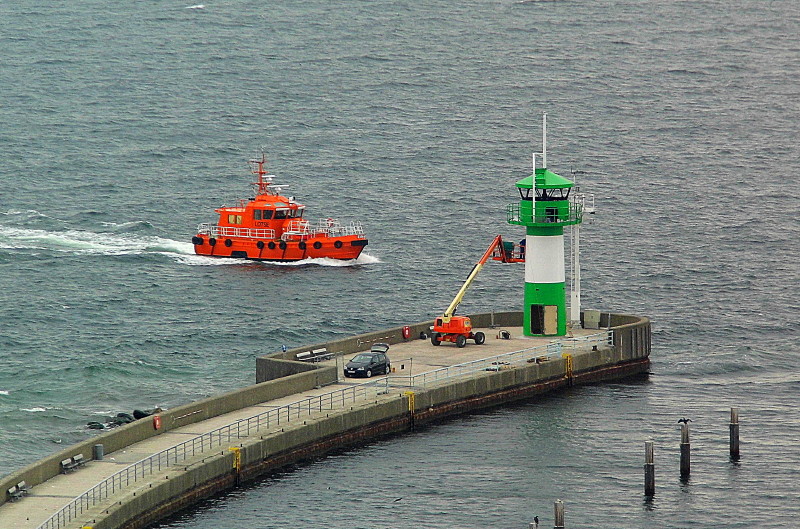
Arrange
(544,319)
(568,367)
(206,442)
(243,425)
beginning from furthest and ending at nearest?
(544,319)
(568,367)
(243,425)
(206,442)

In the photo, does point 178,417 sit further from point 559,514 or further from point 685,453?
point 685,453

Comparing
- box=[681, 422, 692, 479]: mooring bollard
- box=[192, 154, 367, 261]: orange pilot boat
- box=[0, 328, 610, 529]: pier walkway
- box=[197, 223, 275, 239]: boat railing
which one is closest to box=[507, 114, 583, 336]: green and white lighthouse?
box=[0, 328, 610, 529]: pier walkway

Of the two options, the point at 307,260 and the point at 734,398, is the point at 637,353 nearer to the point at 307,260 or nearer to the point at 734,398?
the point at 734,398

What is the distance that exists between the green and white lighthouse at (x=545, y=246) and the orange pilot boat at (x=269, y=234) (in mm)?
41984

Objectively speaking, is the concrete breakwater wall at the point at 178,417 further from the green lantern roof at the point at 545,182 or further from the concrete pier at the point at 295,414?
the green lantern roof at the point at 545,182

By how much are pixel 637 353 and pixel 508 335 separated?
6701 mm

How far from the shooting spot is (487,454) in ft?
226

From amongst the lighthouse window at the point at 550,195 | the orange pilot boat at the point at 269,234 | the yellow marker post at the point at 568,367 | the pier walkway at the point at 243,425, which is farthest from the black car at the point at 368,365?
the orange pilot boat at the point at 269,234

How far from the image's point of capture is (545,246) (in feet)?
276

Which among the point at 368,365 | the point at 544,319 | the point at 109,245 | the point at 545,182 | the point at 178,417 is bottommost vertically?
the point at 178,417

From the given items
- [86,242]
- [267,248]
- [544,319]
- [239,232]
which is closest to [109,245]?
[86,242]

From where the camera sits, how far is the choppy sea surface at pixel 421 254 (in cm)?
6581

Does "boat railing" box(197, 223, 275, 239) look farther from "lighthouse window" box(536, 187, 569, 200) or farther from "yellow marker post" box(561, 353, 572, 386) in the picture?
"yellow marker post" box(561, 353, 572, 386)

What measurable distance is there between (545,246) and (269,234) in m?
48.7
